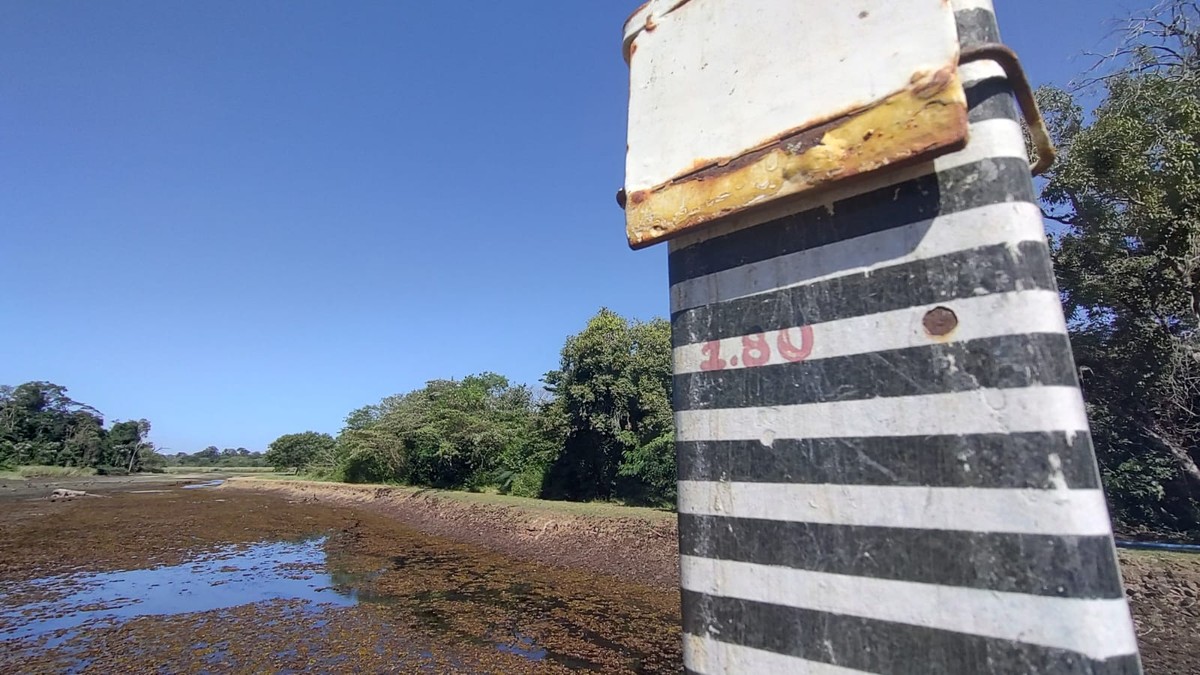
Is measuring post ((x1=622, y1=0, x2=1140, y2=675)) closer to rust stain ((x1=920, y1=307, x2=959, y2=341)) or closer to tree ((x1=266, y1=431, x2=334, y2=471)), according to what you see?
rust stain ((x1=920, y1=307, x2=959, y2=341))

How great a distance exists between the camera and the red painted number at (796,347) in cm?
115

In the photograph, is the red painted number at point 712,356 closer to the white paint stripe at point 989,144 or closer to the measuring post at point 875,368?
the measuring post at point 875,368

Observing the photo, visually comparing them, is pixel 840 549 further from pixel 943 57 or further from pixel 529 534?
pixel 529 534

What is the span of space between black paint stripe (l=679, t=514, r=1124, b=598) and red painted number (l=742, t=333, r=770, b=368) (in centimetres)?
33

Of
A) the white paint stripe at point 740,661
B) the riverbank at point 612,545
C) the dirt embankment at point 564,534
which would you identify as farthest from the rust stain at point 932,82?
the riverbank at point 612,545

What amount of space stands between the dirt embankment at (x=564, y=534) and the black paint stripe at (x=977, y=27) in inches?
245

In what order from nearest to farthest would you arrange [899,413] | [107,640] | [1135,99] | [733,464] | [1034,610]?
[1034,610], [899,413], [733,464], [107,640], [1135,99]

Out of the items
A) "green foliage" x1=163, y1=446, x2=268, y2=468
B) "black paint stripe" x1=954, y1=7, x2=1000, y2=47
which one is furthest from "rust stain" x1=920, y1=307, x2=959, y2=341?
"green foliage" x1=163, y1=446, x2=268, y2=468

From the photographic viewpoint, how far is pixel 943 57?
3.34 feet

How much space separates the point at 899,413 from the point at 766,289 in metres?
0.37

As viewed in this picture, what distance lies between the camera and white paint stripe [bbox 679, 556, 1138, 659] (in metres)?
0.82

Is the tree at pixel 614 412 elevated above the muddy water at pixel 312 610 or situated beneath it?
elevated above

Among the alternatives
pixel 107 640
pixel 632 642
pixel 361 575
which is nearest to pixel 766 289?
pixel 632 642

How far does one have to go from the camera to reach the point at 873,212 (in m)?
1.10
